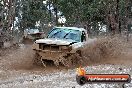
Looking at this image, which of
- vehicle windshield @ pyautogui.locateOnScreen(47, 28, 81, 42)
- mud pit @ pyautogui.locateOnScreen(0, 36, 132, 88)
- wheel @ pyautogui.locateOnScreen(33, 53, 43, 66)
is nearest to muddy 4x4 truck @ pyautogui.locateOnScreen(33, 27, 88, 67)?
wheel @ pyautogui.locateOnScreen(33, 53, 43, 66)

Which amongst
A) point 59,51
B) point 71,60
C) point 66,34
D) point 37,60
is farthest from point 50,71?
point 66,34

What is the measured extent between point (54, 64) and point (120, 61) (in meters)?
3.81

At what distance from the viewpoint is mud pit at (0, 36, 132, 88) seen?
1045 cm

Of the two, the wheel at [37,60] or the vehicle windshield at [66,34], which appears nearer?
the wheel at [37,60]

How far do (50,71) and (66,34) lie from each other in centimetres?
241

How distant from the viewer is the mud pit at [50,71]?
34.3ft

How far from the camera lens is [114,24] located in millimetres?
34250

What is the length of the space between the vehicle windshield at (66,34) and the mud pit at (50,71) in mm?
814

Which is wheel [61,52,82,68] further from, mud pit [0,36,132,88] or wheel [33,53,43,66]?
wheel [33,53,43,66]

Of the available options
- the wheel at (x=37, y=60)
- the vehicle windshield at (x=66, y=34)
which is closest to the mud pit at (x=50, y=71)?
the wheel at (x=37, y=60)

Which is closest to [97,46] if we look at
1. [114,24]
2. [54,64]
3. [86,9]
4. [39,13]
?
[54,64]

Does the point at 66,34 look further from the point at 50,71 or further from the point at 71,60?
the point at 50,71

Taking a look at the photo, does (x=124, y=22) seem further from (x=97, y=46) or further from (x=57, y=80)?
(x=57, y=80)

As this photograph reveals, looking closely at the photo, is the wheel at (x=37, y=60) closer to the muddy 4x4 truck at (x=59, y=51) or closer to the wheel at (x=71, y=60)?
the muddy 4x4 truck at (x=59, y=51)
